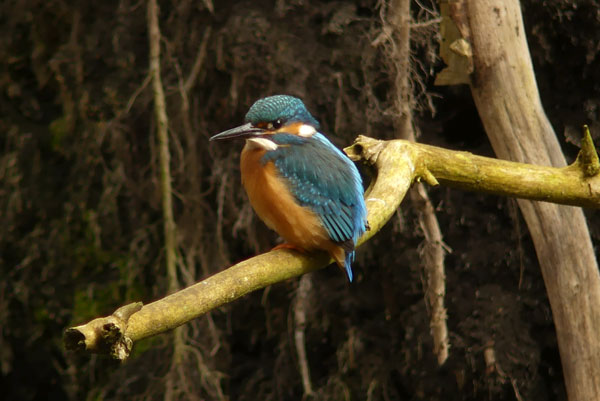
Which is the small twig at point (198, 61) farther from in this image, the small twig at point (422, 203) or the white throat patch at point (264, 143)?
the white throat patch at point (264, 143)

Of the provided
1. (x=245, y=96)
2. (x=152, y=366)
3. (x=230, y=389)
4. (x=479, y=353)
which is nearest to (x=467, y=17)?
(x=245, y=96)

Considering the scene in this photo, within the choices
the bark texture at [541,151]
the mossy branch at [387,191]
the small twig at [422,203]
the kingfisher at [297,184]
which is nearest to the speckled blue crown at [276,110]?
the kingfisher at [297,184]

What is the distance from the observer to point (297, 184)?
7.56 ft

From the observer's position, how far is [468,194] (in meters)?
A: 3.63

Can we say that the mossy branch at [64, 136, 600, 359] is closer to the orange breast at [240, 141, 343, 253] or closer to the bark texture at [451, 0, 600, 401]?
the orange breast at [240, 141, 343, 253]

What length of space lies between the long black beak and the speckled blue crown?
0.08ft

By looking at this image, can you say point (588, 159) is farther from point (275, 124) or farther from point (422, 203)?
point (275, 124)

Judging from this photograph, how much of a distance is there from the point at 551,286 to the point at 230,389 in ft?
5.43

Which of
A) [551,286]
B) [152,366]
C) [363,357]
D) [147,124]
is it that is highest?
[147,124]

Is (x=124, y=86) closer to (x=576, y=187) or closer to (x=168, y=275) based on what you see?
(x=168, y=275)

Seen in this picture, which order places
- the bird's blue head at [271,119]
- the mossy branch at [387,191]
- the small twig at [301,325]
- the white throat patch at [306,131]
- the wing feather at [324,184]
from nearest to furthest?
the mossy branch at [387,191] < the wing feather at [324,184] < the bird's blue head at [271,119] < the white throat patch at [306,131] < the small twig at [301,325]

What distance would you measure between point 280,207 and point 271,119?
25 cm

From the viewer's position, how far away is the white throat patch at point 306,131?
245 cm

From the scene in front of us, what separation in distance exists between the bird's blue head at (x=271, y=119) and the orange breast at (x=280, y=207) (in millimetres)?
62
